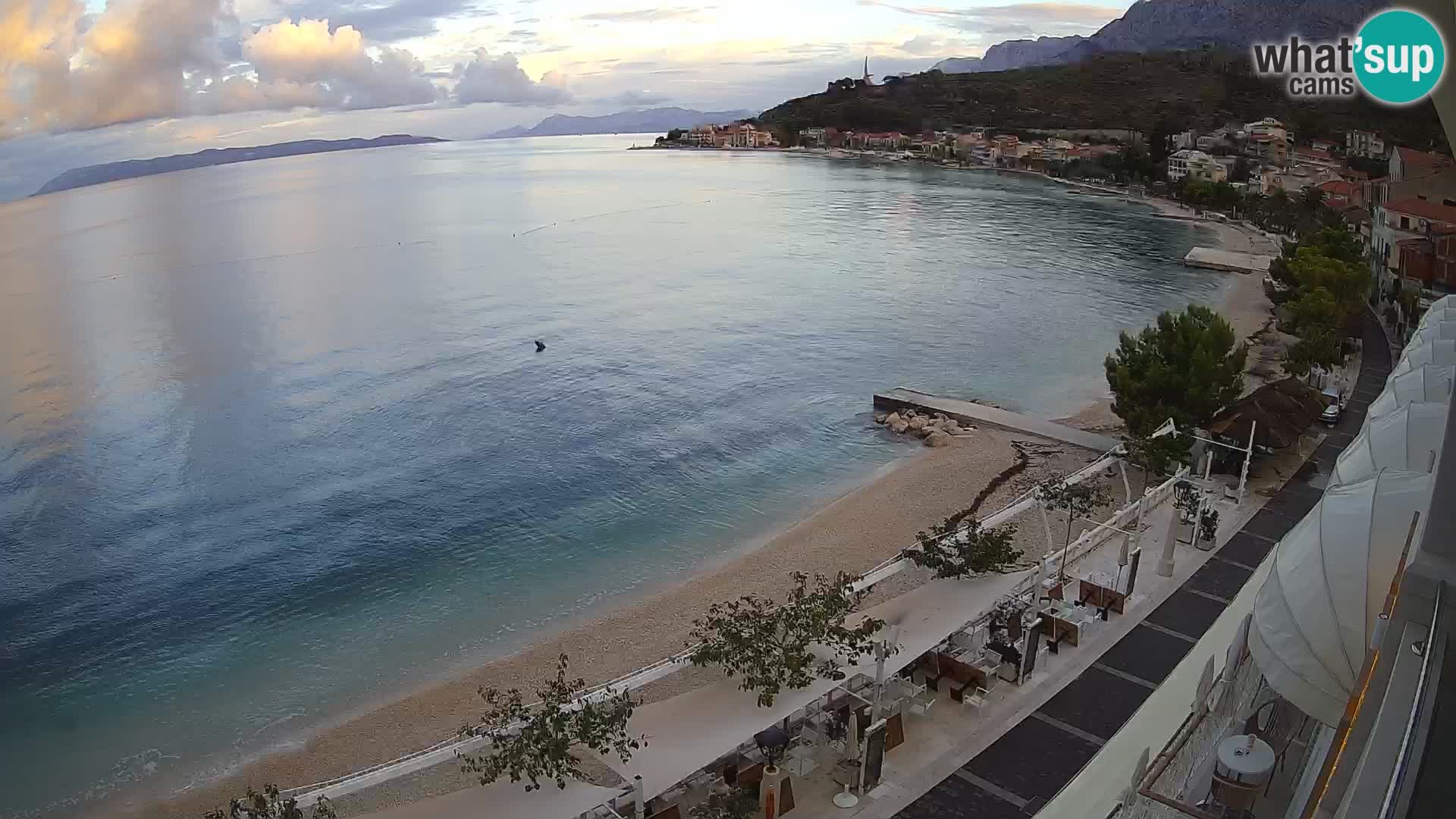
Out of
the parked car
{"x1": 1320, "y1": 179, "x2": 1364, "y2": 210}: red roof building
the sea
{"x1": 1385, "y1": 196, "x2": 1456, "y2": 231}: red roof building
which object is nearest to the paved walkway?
the parked car

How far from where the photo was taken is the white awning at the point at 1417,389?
1002 cm

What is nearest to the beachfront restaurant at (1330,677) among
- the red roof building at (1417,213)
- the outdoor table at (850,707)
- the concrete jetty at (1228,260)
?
the outdoor table at (850,707)

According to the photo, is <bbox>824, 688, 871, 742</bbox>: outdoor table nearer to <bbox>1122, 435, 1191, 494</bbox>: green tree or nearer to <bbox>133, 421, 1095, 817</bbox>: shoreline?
<bbox>133, 421, 1095, 817</bbox>: shoreline

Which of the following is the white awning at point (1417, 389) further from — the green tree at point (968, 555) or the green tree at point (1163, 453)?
the green tree at point (1163, 453)

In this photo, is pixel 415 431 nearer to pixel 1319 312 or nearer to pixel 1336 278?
pixel 1319 312

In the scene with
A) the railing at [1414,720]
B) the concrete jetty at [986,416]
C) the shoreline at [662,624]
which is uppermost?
the railing at [1414,720]

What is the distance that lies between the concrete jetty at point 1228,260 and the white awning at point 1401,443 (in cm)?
4236

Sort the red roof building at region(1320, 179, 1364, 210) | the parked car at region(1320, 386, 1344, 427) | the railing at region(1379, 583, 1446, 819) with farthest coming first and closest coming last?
the red roof building at region(1320, 179, 1364, 210) → the parked car at region(1320, 386, 1344, 427) → the railing at region(1379, 583, 1446, 819)

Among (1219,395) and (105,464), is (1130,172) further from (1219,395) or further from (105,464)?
(105,464)

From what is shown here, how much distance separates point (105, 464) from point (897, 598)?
2405cm

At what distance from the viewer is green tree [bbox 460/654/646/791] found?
7.77 metres

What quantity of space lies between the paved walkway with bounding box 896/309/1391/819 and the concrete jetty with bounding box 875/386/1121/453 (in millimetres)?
7003

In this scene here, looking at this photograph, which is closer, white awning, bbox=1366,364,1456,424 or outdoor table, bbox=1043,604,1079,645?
white awning, bbox=1366,364,1456,424

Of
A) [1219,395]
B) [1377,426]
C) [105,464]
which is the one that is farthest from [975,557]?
[105,464]
